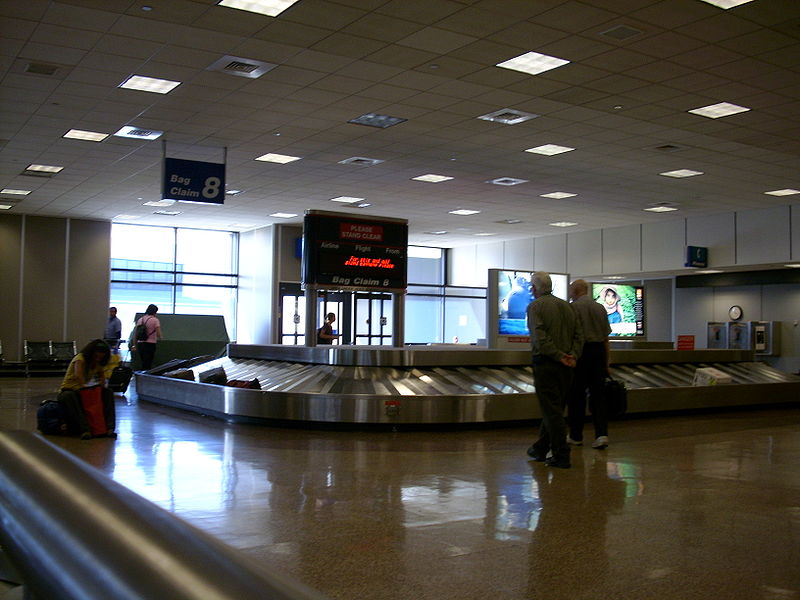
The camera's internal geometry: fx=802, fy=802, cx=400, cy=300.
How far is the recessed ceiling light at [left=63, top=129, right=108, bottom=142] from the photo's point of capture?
14.4 metres

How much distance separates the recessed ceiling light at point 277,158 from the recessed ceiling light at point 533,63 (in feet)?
22.1

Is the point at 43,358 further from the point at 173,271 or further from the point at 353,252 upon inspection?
the point at 353,252

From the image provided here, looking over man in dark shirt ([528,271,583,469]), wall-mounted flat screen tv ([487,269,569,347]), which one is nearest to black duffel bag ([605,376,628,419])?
man in dark shirt ([528,271,583,469])

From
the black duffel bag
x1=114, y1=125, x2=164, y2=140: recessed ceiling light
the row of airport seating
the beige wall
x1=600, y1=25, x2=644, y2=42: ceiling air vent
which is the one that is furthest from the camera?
the beige wall

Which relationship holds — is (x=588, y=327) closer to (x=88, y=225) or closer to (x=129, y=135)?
(x=129, y=135)

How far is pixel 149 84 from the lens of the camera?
38.3 ft

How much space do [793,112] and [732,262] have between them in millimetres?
9989

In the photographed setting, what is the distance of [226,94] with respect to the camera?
1205cm

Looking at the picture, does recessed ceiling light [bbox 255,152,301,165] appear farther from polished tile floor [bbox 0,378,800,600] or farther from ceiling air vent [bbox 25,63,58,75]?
polished tile floor [bbox 0,378,800,600]

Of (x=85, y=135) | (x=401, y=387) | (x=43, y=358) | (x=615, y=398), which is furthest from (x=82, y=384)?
(x=43, y=358)

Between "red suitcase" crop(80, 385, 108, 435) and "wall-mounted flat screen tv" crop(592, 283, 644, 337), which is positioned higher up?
"wall-mounted flat screen tv" crop(592, 283, 644, 337)

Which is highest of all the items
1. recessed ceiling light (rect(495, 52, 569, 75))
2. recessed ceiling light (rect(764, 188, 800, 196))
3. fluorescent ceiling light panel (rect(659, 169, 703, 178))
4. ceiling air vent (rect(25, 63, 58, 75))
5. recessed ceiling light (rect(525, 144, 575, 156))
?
recessed ceiling light (rect(495, 52, 569, 75))

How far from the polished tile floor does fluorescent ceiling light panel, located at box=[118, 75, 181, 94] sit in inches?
201

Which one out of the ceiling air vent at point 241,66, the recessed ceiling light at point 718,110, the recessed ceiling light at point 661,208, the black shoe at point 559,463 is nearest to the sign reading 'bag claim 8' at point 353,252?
the ceiling air vent at point 241,66
